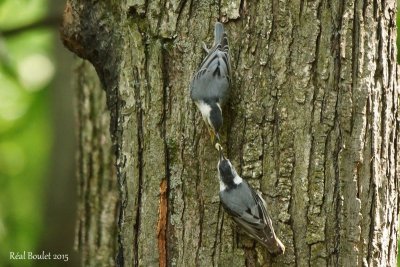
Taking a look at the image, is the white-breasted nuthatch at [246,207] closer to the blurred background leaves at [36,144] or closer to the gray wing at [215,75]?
the gray wing at [215,75]

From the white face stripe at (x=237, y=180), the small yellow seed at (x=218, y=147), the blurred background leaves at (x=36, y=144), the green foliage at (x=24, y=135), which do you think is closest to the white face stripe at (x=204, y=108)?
the small yellow seed at (x=218, y=147)

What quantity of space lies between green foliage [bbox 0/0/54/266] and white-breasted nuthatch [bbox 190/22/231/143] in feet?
10.1

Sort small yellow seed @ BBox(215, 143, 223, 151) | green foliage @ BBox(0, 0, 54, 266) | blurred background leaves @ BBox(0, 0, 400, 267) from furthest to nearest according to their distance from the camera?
green foliage @ BBox(0, 0, 54, 266)
blurred background leaves @ BBox(0, 0, 400, 267)
small yellow seed @ BBox(215, 143, 223, 151)

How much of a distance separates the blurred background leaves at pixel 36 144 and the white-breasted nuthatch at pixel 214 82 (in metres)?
2.48

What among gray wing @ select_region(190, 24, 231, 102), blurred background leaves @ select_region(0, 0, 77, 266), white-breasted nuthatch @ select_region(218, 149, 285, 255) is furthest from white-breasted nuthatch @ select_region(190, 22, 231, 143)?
blurred background leaves @ select_region(0, 0, 77, 266)

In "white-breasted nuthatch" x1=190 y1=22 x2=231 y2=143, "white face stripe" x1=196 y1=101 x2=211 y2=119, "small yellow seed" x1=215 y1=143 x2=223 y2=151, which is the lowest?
"small yellow seed" x1=215 y1=143 x2=223 y2=151

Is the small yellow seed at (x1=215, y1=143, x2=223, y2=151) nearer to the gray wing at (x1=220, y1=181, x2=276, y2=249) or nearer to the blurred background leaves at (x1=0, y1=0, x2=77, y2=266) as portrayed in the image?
the gray wing at (x1=220, y1=181, x2=276, y2=249)

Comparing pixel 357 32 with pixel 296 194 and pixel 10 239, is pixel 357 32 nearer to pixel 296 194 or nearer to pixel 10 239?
pixel 296 194

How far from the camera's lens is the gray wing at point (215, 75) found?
2898mm

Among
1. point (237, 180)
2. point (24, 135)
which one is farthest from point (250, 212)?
point (24, 135)

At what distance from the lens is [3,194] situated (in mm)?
7160

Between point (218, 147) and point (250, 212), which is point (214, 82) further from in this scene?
point (250, 212)

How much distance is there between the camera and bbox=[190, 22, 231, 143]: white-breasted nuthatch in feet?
9.45

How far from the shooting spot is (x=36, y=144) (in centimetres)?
746
